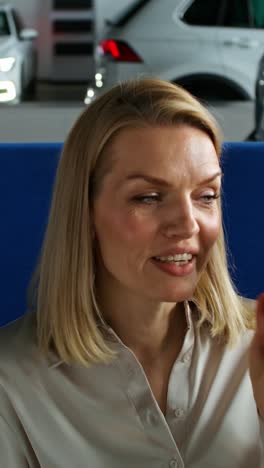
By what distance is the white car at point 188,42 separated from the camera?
20.6ft

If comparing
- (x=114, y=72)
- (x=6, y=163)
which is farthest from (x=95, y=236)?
(x=114, y=72)

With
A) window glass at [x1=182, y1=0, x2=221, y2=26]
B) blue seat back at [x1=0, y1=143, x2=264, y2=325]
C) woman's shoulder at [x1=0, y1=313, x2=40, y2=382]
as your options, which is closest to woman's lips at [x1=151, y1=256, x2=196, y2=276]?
woman's shoulder at [x1=0, y1=313, x2=40, y2=382]

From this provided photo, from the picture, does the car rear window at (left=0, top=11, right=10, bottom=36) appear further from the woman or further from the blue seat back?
the woman

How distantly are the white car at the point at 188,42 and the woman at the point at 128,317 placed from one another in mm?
4794

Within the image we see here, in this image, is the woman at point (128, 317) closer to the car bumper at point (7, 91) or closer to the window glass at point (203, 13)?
the window glass at point (203, 13)

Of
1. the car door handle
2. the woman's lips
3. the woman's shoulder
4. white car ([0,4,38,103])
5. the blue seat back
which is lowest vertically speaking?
white car ([0,4,38,103])

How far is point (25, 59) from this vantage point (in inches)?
345

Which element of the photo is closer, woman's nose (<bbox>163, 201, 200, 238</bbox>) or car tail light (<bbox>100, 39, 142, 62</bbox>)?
woman's nose (<bbox>163, 201, 200, 238</bbox>)

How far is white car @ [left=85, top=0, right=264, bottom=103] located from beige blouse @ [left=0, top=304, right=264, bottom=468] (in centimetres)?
484

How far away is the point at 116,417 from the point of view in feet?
4.50

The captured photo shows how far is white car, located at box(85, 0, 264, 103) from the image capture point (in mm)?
6289

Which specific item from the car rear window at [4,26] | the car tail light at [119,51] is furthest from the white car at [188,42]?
the car rear window at [4,26]

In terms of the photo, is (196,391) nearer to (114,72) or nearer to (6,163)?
(6,163)

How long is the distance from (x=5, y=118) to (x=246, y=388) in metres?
5.55
